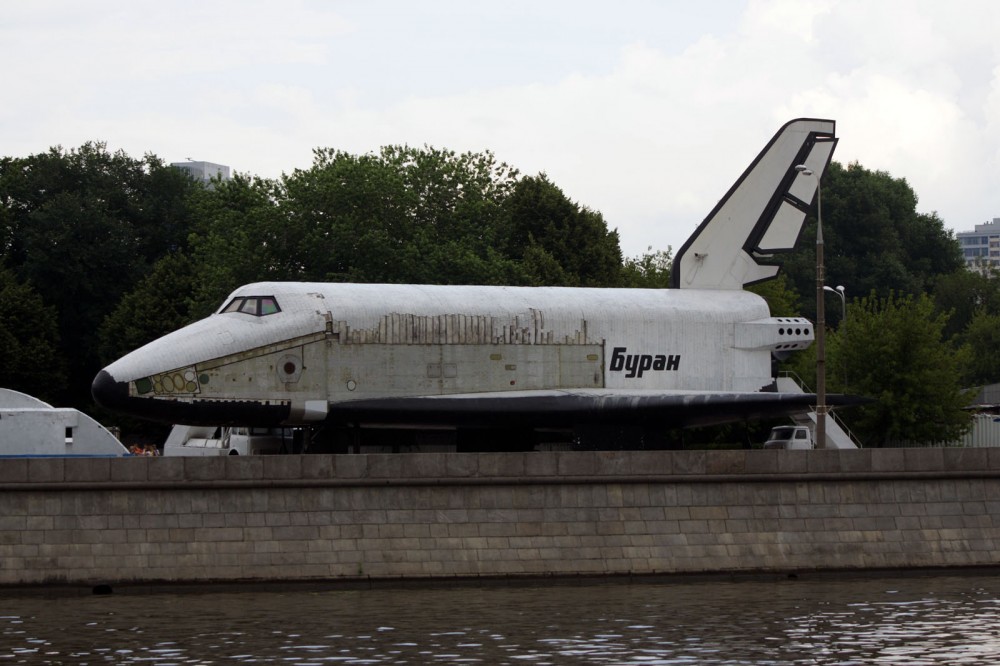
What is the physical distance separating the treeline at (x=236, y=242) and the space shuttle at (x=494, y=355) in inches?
669

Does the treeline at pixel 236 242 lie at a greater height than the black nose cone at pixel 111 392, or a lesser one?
greater

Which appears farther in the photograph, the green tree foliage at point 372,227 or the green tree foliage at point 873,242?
the green tree foliage at point 873,242

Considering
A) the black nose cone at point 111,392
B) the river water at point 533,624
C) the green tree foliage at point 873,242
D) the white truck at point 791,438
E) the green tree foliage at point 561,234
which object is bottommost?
the river water at point 533,624

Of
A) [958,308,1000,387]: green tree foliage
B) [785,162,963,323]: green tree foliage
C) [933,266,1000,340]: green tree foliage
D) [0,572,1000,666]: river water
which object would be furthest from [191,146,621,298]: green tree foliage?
[933,266,1000,340]: green tree foliage

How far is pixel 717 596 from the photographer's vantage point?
85.6 feet

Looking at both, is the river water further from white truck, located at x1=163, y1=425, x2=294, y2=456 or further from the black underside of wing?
white truck, located at x1=163, y1=425, x2=294, y2=456

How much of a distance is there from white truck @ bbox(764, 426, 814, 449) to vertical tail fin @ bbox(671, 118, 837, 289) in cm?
806

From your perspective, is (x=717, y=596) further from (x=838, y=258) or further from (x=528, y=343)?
(x=838, y=258)

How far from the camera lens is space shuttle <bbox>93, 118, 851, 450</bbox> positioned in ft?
99.6

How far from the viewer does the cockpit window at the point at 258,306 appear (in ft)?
102

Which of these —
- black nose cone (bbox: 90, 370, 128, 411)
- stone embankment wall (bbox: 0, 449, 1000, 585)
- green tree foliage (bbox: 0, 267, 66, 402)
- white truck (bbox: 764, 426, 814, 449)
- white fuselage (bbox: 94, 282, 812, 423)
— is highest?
green tree foliage (bbox: 0, 267, 66, 402)

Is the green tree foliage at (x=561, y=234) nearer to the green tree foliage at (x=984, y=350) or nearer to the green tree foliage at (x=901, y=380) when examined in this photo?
the green tree foliage at (x=901, y=380)

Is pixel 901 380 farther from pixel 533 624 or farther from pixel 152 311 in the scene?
pixel 152 311

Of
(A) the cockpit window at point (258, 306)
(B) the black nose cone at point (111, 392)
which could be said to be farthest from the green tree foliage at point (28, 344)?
(B) the black nose cone at point (111, 392)
